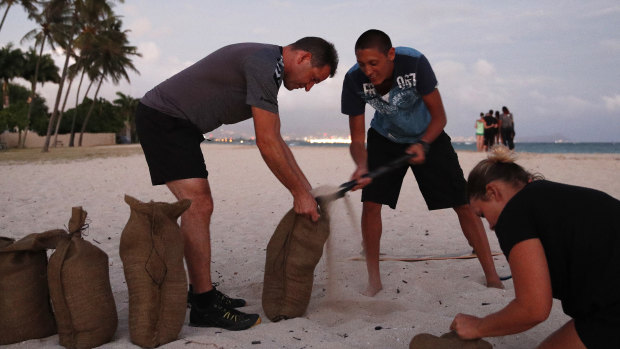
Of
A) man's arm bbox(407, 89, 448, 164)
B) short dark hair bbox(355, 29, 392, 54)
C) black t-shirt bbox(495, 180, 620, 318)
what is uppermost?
short dark hair bbox(355, 29, 392, 54)

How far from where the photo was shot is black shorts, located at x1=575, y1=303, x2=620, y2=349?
1717mm

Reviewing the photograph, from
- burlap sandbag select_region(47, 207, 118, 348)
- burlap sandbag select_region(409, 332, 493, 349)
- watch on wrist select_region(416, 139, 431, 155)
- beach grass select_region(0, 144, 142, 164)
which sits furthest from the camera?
beach grass select_region(0, 144, 142, 164)

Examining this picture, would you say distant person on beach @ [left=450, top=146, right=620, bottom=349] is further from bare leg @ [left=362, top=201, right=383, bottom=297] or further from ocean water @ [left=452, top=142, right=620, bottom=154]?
ocean water @ [left=452, top=142, right=620, bottom=154]

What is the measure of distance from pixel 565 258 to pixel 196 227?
1773 millimetres

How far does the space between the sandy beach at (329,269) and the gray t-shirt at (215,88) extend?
839mm

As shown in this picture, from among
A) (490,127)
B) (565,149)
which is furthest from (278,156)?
(565,149)

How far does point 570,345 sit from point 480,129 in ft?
66.0

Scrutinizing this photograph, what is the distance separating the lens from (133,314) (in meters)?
2.39

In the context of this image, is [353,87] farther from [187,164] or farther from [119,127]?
[119,127]

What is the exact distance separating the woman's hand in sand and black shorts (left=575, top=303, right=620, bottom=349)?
36 cm

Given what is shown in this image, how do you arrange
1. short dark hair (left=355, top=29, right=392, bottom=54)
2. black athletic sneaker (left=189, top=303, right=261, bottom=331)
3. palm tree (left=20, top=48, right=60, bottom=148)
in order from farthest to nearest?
palm tree (left=20, top=48, right=60, bottom=148)
short dark hair (left=355, top=29, right=392, bottom=54)
black athletic sneaker (left=189, top=303, right=261, bottom=331)

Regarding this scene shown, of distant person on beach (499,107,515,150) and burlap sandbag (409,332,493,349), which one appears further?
distant person on beach (499,107,515,150)

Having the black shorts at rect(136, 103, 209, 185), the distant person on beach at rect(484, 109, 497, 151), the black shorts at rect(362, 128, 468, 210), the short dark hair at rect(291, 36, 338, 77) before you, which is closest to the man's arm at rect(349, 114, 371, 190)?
the black shorts at rect(362, 128, 468, 210)

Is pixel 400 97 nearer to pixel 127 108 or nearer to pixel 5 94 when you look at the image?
pixel 5 94
